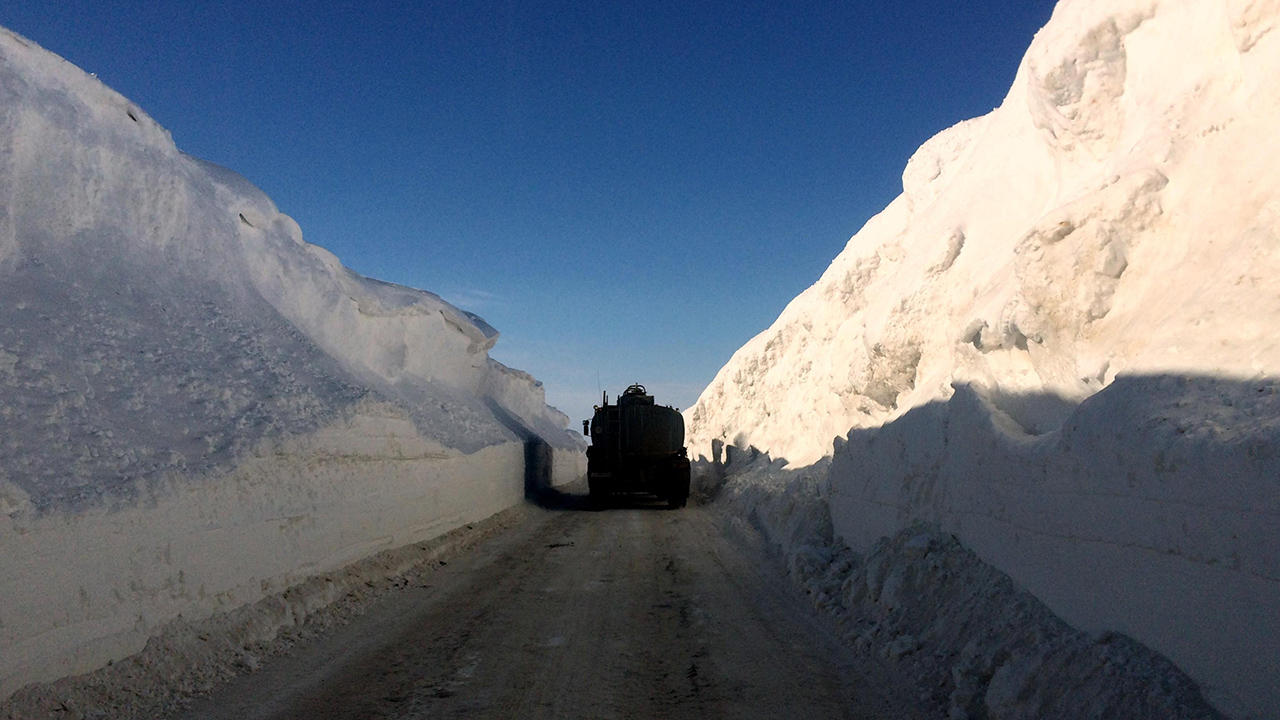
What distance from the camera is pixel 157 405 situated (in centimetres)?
774

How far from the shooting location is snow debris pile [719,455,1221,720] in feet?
13.4

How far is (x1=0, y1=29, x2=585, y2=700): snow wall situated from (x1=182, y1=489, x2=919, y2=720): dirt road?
1.21m

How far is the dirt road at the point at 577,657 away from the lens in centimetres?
546

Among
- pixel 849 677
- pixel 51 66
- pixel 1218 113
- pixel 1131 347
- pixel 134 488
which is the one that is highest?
pixel 51 66

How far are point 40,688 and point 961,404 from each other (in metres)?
8.27

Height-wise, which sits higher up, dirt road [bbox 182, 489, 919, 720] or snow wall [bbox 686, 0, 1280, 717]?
snow wall [bbox 686, 0, 1280, 717]

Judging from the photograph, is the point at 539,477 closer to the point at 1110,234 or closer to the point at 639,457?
the point at 639,457

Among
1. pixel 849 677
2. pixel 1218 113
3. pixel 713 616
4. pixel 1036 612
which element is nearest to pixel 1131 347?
pixel 1218 113

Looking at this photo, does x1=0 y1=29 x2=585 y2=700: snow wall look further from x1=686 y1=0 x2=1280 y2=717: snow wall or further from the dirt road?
x1=686 y1=0 x2=1280 y2=717: snow wall

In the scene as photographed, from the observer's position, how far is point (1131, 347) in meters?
7.42

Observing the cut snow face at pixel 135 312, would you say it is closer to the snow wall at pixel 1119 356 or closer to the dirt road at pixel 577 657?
the dirt road at pixel 577 657

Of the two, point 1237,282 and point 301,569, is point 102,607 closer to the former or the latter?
point 301,569

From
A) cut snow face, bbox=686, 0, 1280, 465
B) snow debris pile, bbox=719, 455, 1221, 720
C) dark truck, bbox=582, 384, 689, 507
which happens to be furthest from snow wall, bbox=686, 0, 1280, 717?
dark truck, bbox=582, 384, 689, 507

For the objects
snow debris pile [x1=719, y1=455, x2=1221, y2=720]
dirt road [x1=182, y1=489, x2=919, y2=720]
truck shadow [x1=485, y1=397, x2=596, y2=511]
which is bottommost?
dirt road [x1=182, y1=489, x2=919, y2=720]
